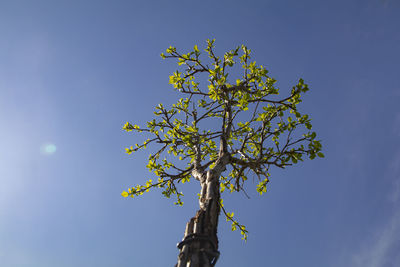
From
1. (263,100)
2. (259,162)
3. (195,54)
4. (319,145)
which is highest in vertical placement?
(195,54)

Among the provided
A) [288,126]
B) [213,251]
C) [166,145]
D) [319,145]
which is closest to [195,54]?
[166,145]

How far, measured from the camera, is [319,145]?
21.7 ft

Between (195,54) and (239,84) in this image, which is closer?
(239,84)

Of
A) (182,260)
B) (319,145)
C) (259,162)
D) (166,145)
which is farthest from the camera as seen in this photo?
(166,145)

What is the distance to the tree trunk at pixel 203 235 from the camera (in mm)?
3791

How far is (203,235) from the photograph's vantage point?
158 inches

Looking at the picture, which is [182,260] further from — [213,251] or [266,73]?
[266,73]

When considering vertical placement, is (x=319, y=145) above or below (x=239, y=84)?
below

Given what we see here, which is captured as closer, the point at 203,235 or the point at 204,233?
the point at 203,235

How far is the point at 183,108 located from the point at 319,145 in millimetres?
4525

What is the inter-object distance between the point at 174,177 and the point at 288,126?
3561 mm

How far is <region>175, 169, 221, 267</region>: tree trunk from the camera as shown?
12.4 ft

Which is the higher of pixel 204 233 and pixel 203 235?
pixel 204 233

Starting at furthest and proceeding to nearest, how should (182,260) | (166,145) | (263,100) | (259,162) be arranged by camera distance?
(166,145) → (263,100) → (259,162) → (182,260)
